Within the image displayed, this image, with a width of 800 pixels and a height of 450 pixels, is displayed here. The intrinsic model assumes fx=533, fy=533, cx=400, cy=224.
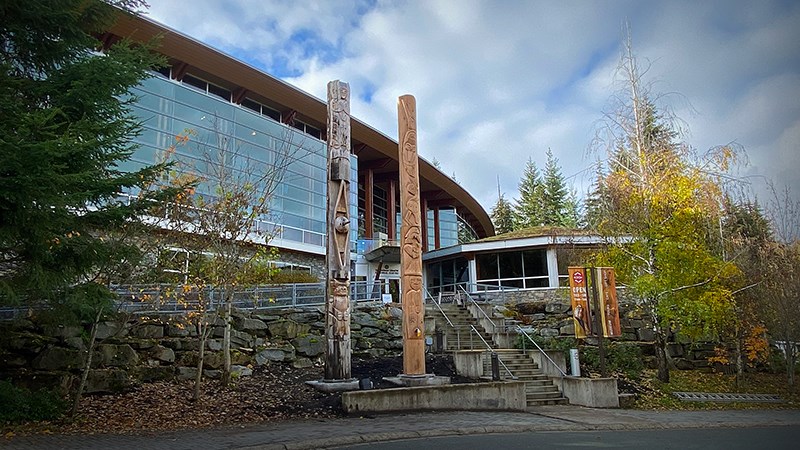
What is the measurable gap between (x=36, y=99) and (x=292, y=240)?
1771 cm

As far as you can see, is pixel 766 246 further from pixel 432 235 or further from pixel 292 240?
pixel 432 235

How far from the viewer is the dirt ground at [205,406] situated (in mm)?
9289

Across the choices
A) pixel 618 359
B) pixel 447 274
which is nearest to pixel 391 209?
pixel 447 274

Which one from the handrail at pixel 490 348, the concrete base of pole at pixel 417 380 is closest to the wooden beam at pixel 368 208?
the handrail at pixel 490 348

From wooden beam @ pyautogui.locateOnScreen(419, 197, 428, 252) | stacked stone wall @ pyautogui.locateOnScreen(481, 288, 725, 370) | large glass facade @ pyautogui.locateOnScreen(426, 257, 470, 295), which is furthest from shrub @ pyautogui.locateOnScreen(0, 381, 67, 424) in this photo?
wooden beam @ pyautogui.locateOnScreen(419, 197, 428, 252)

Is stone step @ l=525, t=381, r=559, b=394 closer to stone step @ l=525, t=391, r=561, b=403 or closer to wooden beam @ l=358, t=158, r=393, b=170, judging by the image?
stone step @ l=525, t=391, r=561, b=403

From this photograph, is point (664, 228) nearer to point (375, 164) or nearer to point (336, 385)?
point (336, 385)

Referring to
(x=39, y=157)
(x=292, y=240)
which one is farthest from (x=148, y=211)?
(x=292, y=240)

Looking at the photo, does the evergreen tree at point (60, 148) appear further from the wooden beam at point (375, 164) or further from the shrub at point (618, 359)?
the wooden beam at point (375, 164)

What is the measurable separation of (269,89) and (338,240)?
18116 mm

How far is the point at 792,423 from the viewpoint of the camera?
37.1 ft

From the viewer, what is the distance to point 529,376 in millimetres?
14914

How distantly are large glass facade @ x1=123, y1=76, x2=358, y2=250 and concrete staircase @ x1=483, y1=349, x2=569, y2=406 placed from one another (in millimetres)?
10677

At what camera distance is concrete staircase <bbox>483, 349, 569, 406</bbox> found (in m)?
13.6
